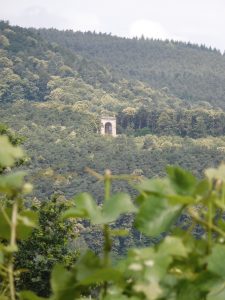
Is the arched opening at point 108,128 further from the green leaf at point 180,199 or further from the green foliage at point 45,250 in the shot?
the green leaf at point 180,199

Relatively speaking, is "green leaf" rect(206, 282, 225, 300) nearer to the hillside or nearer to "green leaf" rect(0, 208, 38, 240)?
"green leaf" rect(0, 208, 38, 240)

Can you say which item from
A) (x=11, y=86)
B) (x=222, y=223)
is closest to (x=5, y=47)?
(x=11, y=86)

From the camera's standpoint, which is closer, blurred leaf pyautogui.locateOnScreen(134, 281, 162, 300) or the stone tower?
blurred leaf pyautogui.locateOnScreen(134, 281, 162, 300)

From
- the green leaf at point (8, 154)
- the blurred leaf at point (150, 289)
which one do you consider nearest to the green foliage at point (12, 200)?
the green leaf at point (8, 154)

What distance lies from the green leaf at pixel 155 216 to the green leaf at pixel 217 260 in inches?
1.6

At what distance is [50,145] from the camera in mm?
60656

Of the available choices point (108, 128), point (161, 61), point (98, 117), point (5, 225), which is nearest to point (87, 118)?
point (98, 117)

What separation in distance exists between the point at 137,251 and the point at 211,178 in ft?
0.28

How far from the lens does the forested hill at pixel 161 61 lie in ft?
371

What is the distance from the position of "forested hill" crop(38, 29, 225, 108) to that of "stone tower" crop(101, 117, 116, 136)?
37762 mm

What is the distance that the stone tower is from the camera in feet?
232

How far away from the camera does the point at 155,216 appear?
49cm

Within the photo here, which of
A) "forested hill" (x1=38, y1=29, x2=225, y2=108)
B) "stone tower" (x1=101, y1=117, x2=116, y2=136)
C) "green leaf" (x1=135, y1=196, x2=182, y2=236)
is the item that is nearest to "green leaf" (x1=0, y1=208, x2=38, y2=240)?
"green leaf" (x1=135, y1=196, x2=182, y2=236)

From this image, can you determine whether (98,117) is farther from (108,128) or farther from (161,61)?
(161,61)
